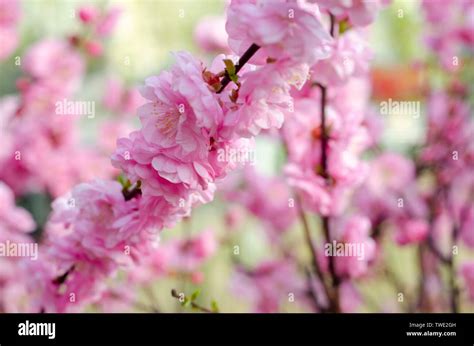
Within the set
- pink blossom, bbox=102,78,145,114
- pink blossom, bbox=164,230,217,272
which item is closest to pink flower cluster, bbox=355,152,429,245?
pink blossom, bbox=164,230,217,272

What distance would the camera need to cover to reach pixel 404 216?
140 cm

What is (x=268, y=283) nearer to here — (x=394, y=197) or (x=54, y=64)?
(x=394, y=197)

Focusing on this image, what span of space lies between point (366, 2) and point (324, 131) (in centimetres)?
29

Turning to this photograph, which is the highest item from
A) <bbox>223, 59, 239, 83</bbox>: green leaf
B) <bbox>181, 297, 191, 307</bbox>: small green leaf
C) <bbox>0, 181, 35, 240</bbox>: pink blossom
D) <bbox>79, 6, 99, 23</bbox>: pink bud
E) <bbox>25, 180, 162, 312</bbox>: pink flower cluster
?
<bbox>79, 6, 99, 23</bbox>: pink bud

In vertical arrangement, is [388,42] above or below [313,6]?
above

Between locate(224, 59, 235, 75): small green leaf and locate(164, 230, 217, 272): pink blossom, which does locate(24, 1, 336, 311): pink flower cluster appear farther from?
locate(164, 230, 217, 272): pink blossom

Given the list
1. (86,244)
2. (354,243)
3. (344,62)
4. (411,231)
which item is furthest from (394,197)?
(86,244)

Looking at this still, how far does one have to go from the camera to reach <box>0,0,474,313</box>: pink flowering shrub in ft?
2.17

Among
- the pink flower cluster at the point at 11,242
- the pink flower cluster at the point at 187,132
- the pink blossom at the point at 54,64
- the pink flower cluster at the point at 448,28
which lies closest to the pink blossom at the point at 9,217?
the pink flower cluster at the point at 11,242

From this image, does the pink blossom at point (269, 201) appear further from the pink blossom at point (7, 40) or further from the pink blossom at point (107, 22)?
the pink blossom at point (7, 40)

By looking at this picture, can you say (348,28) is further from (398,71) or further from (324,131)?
(398,71)

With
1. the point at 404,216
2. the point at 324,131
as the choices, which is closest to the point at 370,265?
the point at 404,216

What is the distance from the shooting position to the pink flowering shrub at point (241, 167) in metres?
0.66

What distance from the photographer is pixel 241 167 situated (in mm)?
1021
